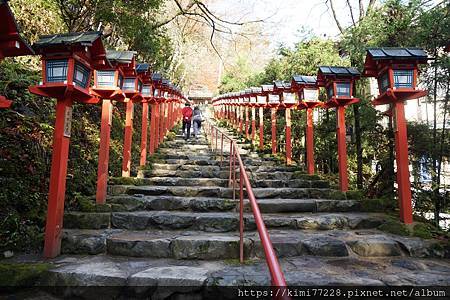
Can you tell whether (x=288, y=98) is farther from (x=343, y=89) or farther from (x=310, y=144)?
(x=343, y=89)

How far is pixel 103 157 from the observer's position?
192 inches

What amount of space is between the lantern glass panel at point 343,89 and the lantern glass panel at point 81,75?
14.5 feet

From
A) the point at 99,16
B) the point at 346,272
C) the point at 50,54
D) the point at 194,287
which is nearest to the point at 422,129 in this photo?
the point at 346,272

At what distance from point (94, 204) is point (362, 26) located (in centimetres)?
610

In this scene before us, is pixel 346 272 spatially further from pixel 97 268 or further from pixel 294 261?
pixel 97 268

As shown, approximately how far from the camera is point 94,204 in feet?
15.5

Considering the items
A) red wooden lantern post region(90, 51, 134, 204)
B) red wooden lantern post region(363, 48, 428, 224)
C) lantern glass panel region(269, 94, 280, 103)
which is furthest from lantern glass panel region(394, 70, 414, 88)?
lantern glass panel region(269, 94, 280, 103)

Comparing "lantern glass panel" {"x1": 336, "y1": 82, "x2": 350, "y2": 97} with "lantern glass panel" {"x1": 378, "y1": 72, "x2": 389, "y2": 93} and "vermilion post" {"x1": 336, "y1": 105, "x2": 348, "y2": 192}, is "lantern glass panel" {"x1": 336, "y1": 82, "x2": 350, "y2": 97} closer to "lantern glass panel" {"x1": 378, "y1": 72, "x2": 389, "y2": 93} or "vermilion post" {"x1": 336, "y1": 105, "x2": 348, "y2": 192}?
"vermilion post" {"x1": 336, "y1": 105, "x2": 348, "y2": 192}

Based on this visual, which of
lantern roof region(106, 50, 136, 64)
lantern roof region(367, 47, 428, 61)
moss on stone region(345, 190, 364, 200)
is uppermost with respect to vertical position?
lantern roof region(106, 50, 136, 64)

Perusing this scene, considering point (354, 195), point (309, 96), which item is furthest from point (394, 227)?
point (309, 96)

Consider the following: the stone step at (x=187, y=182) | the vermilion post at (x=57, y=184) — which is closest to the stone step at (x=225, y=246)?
the vermilion post at (x=57, y=184)

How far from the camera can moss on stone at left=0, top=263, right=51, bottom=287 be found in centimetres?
294

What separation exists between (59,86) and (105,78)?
4.70 feet

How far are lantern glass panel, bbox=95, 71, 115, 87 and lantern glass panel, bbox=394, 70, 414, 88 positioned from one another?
450 cm
